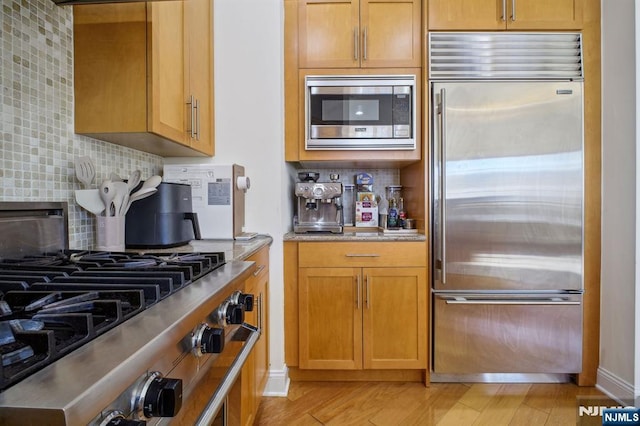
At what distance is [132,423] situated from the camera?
0.38 metres

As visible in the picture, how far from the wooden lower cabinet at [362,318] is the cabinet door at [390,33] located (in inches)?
49.0

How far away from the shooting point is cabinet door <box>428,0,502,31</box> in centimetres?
186

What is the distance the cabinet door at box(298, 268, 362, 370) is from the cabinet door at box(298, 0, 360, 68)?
125 cm

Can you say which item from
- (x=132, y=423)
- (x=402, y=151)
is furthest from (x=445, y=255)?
(x=132, y=423)

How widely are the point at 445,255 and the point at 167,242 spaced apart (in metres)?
1.43

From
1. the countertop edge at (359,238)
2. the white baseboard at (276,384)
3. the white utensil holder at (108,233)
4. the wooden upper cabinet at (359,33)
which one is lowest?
the white baseboard at (276,384)

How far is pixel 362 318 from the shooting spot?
1832 mm

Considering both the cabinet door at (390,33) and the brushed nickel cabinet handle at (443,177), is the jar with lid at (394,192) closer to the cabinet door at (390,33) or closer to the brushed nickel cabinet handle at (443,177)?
the brushed nickel cabinet handle at (443,177)

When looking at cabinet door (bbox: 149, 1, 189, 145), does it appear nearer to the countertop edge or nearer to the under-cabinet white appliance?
the under-cabinet white appliance

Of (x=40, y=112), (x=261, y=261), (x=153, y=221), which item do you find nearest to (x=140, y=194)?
(x=153, y=221)

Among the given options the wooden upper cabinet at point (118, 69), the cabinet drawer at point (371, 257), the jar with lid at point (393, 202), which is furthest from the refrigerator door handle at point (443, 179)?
the wooden upper cabinet at point (118, 69)

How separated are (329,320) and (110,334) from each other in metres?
1.49

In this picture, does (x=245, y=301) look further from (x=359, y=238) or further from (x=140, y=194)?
(x=359, y=238)

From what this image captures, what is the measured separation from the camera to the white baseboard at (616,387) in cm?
166
